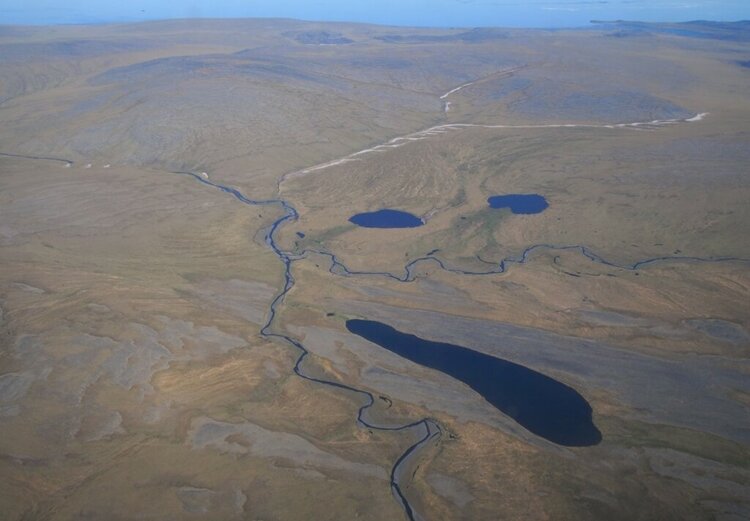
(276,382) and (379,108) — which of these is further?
Result: (379,108)

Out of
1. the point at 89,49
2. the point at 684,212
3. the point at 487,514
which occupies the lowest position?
the point at 487,514

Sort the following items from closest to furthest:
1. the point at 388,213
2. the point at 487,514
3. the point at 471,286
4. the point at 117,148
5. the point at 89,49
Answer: the point at 487,514 → the point at 471,286 → the point at 388,213 → the point at 117,148 → the point at 89,49

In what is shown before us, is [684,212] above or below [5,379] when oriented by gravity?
above

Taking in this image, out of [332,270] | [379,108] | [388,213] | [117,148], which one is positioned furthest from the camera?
[379,108]

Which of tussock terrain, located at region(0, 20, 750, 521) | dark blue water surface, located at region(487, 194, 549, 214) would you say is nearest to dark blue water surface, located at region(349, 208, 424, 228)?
tussock terrain, located at region(0, 20, 750, 521)

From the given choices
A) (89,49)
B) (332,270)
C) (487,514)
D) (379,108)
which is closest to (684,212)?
(332,270)

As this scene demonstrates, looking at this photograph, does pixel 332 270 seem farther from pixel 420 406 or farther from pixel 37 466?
pixel 37 466

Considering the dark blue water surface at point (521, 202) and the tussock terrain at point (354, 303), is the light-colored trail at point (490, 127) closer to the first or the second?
the tussock terrain at point (354, 303)
